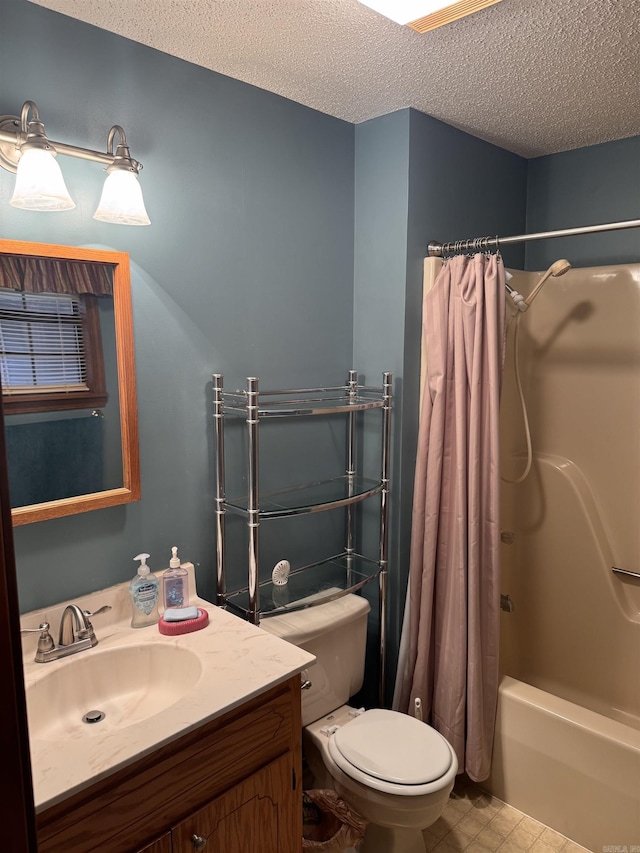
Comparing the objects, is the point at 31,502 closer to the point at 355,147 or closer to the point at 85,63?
the point at 85,63

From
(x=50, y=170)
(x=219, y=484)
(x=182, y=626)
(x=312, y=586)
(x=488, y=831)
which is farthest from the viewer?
(x=312, y=586)

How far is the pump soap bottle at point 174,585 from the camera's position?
1680 millimetres

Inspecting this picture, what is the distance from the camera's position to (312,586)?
2.12 metres

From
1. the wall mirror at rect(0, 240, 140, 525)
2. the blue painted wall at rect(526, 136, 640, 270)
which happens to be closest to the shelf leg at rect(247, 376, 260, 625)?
the wall mirror at rect(0, 240, 140, 525)

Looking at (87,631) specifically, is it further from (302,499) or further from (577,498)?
(577,498)

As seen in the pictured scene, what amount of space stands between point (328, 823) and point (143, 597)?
881 millimetres

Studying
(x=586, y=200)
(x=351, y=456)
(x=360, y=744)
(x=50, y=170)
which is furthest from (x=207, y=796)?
(x=586, y=200)

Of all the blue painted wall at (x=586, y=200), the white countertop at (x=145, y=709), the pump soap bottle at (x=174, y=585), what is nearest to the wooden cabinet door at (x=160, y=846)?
the white countertop at (x=145, y=709)

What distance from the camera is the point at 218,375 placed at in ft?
5.98

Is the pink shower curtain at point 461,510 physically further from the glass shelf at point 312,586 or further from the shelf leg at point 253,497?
the shelf leg at point 253,497

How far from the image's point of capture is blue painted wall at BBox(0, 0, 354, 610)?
4.81ft

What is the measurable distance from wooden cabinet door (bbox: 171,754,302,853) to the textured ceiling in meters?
1.79

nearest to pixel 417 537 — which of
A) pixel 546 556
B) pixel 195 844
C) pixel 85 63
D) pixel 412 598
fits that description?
pixel 412 598

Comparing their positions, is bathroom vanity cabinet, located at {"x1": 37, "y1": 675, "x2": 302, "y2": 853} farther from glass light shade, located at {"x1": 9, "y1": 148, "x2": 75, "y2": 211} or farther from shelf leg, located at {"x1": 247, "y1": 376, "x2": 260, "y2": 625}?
glass light shade, located at {"x1": 9, "y1": 148, "x2": 75, "y2": 211}
